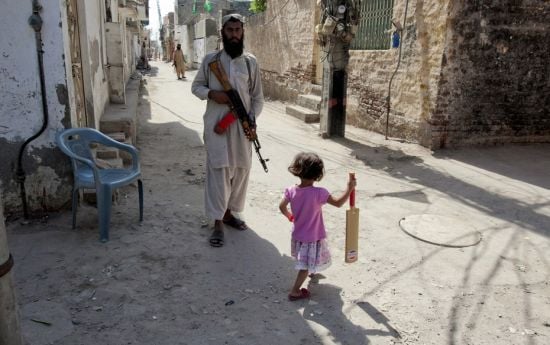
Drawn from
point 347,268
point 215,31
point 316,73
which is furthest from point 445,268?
point 215,31

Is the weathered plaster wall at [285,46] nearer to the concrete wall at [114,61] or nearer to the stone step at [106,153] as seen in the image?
the concrete wall at [114,61]

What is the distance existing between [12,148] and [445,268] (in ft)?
12.3

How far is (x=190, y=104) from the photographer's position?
474 inches

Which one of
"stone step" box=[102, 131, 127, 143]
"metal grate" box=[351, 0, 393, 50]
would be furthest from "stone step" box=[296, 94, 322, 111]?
"stone step" box=[102, 131, 127, 143]

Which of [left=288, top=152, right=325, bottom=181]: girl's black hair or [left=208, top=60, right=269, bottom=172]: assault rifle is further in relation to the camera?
[left=208, top=60, right=269, bottom=172]: assault rifle

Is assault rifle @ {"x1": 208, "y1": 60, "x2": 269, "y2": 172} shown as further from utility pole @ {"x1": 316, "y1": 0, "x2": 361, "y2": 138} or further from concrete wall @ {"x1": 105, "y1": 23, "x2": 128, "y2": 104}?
utility pole @ {"x1": 316, "y1": 0, "x2": 361, "y2": 138}

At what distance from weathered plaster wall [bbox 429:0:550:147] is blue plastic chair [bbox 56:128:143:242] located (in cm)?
490

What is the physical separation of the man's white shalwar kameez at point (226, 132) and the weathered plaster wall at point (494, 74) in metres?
4.12

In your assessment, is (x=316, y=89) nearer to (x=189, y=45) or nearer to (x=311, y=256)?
(x=311, y=256)

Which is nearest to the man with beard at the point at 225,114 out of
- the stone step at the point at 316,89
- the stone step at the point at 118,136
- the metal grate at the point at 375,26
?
A: the stone step at the point at 118,136

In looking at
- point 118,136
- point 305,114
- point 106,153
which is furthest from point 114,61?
point 305,114

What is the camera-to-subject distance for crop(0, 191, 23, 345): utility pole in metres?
1.45

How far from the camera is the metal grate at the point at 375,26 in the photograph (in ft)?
27.0

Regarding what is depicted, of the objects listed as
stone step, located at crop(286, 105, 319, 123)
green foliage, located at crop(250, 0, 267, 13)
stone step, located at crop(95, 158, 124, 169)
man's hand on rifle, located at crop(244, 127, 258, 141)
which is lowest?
stone step, located at crop(286, 105, 319, 123)
